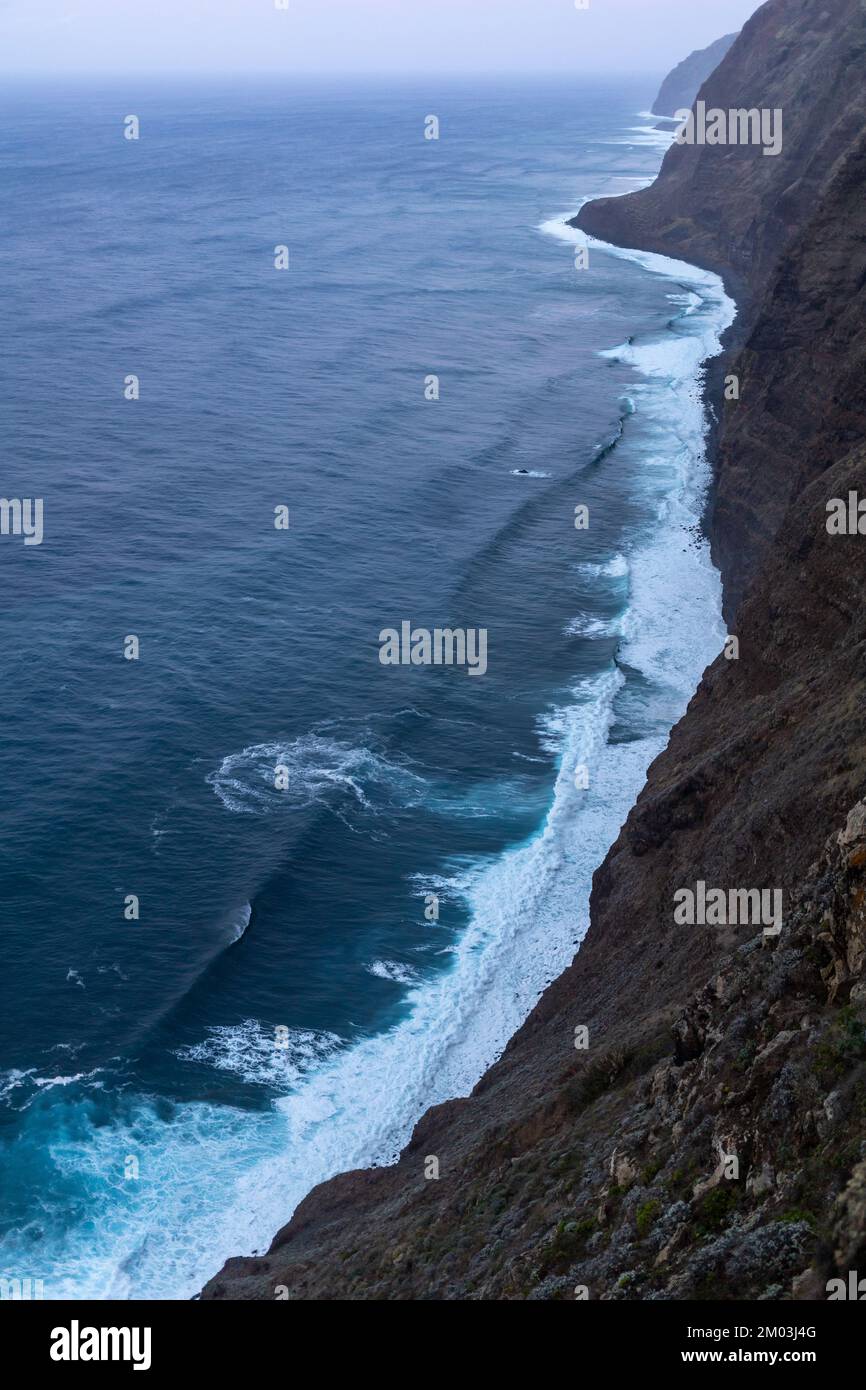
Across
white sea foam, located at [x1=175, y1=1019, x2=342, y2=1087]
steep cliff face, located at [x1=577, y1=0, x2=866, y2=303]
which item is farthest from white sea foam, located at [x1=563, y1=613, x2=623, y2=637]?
steep cliff face, located at [x1=577, y1=0, x2=866, y2=303]

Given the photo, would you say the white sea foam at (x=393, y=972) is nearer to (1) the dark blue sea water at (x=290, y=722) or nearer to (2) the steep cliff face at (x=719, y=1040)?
(1) the dark blue sea water at (x=290, y=722)

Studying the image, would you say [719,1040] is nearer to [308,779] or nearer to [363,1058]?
[363,1058]

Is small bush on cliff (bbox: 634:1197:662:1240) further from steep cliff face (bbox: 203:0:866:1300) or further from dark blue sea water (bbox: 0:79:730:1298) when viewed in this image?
dark blue sea water (bbox: 0:79:730:1298)

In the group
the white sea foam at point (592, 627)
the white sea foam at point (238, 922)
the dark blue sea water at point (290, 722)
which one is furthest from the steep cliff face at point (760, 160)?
the white sea foam at point (238, 922)

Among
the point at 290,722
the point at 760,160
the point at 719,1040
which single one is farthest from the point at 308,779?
the point at 760,160

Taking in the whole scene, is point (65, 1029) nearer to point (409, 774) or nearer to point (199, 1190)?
point (199, 1190)
